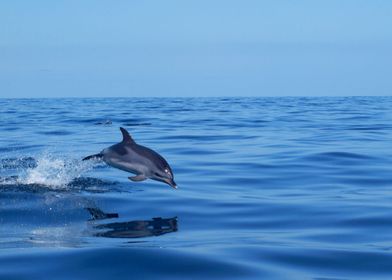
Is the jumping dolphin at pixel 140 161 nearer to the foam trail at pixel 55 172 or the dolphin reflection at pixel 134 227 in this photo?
the dolphin reflection at pixel 134 227

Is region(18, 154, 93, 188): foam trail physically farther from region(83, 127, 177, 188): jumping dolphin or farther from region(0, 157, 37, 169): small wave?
region(83, 127, 177, 188): jumping dolphin

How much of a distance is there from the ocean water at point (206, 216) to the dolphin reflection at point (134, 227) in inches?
0.4

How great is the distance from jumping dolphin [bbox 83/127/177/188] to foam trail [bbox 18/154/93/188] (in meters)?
1.58

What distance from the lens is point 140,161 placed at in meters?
9.35

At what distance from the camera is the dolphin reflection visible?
7.64 m

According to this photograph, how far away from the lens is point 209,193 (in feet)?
35.4

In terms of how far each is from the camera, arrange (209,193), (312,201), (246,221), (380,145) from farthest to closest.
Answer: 1. (380,145)
2. (209,193)
3. (312,201)
4. (246,221)

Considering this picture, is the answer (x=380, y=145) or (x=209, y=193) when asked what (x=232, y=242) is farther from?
(x=380, y=145)

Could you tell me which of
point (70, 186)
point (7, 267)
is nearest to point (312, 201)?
point (70, 186)

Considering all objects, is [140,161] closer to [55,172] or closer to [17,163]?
[55,172]

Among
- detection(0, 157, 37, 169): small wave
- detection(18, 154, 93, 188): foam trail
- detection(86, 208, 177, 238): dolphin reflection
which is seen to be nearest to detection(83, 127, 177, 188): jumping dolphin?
detection(86, 208, 177, 238): dolphin reflection

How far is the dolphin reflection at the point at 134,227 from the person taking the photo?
7.64 metres

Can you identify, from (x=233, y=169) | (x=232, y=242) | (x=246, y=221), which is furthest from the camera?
(x=233, y=169)

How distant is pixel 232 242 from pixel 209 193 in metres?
3.50
